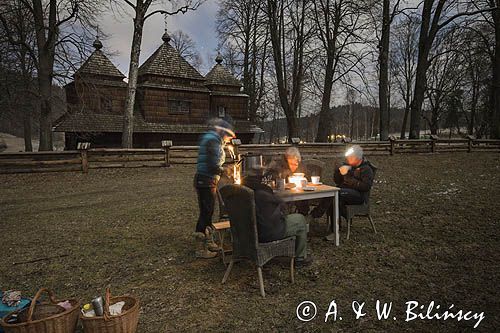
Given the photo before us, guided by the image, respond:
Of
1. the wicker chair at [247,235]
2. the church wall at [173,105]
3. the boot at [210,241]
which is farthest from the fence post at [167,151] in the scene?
the wicker chair at [247,235]

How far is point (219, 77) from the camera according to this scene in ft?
82.7

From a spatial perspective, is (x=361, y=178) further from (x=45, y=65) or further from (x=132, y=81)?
(x=45, y=65)

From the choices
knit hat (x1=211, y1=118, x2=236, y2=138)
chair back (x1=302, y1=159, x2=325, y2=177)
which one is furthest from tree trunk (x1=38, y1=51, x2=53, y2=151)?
chair back (x1=302, y1=159, x2=325, y2=177)

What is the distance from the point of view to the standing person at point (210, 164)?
518cm

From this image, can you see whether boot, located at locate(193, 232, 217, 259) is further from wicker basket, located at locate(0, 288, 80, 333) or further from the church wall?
the church wall

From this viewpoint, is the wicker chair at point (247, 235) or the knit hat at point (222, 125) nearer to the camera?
the wicker chair at point (247, 235)

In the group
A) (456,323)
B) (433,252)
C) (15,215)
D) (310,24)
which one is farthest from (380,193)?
(310,24)

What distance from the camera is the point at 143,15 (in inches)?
635

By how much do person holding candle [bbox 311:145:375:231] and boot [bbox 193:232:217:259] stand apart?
2.57 metres

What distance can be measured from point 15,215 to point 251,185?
7245 mm

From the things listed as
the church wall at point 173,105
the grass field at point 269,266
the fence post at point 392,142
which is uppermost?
the church wall at point 173,105

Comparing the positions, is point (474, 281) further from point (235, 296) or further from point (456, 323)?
point (235, 296)

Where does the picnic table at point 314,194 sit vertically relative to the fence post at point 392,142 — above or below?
below

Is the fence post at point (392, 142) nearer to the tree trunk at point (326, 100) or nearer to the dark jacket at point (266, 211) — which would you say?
the tree trunk at point (326, 100)
